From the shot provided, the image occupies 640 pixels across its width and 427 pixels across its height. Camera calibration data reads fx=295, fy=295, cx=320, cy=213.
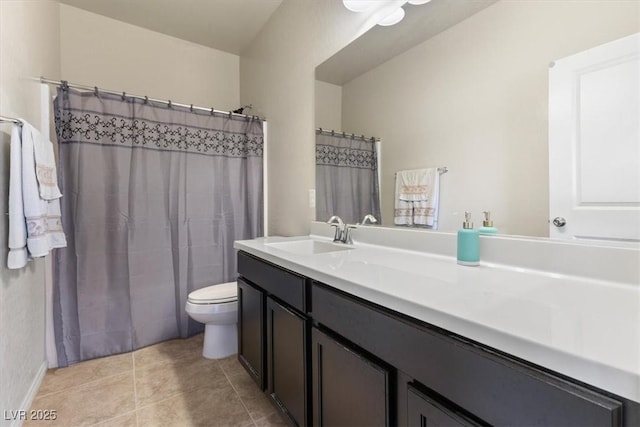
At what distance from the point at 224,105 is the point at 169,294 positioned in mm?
1918

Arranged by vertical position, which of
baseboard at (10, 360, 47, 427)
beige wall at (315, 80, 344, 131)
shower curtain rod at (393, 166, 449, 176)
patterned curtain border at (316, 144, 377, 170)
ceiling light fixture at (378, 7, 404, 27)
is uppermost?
ceiling light fixture at (378, 7, 404, 27)

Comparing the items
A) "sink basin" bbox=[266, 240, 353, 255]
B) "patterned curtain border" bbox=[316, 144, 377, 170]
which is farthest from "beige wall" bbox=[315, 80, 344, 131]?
"sink basin" bbox=[266, 240, 353, 255]

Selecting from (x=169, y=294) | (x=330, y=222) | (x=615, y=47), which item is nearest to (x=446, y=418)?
(x=615, y=47)

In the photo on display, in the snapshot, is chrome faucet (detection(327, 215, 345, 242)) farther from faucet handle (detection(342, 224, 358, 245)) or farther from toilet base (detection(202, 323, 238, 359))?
toilet base (detection(202, 323, 238, 359))

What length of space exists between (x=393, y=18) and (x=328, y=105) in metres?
0.60

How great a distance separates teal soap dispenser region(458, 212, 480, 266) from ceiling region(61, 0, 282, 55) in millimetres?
2266

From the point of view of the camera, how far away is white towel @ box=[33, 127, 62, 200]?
1.39m

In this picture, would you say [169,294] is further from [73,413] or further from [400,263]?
[400,263]

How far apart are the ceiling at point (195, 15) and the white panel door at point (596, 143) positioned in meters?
2.17

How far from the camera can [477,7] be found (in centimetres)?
110

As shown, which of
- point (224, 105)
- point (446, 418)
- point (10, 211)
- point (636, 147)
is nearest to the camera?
point (446, 418)

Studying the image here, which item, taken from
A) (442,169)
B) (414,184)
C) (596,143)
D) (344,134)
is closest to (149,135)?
(344,134)

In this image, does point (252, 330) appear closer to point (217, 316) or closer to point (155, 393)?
point (217, 316)

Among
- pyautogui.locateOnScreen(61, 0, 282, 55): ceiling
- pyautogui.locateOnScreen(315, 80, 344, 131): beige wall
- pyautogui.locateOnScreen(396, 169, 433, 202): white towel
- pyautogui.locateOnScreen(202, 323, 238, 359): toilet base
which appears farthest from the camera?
pyautogui.locateOnScreen(61, 0, 282, 55): ceiling
